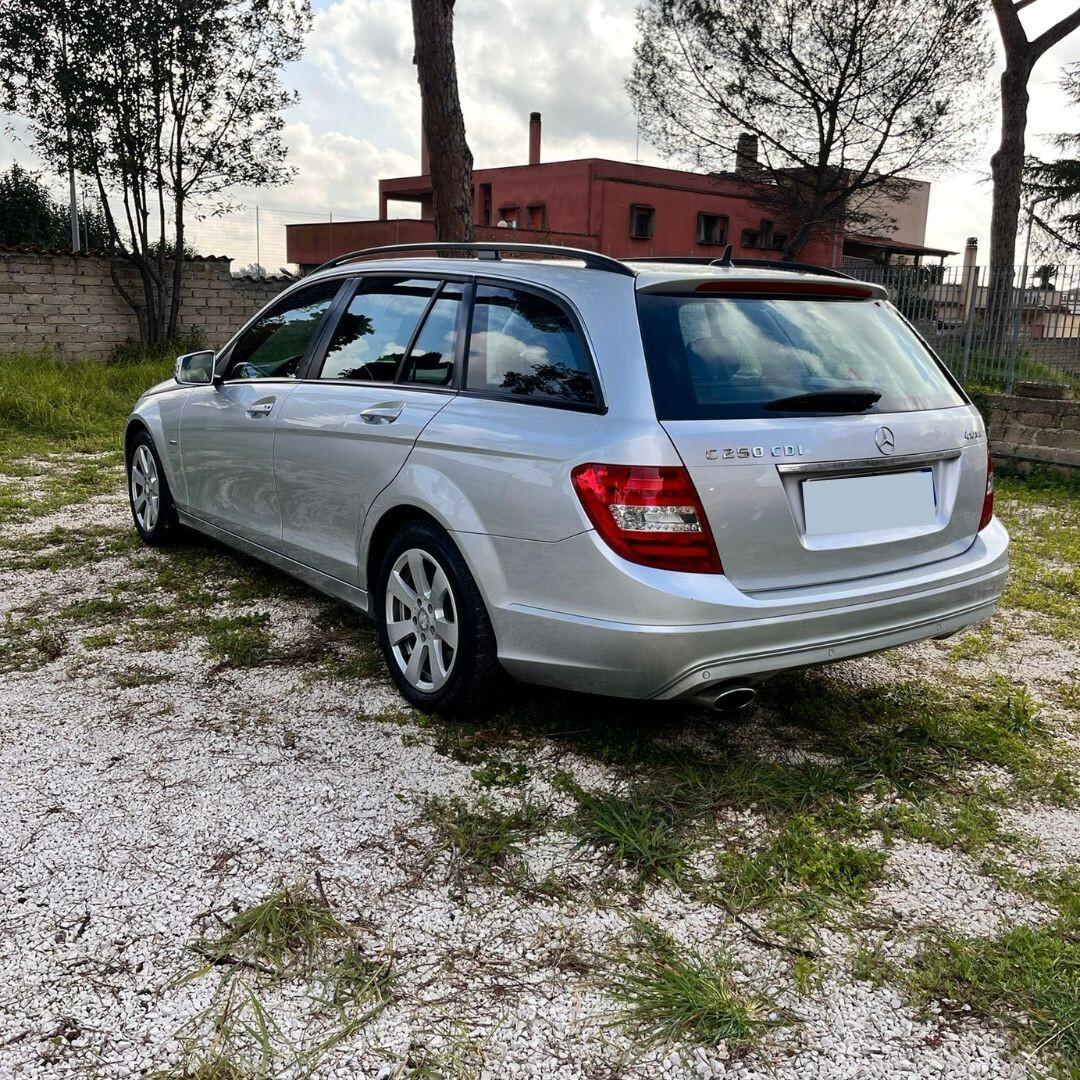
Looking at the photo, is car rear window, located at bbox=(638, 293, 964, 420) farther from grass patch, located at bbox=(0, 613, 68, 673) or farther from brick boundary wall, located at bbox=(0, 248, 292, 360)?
brick boundary wall, located at bbox=(0, 248, 292, 360)

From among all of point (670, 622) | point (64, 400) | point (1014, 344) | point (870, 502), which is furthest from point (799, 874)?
point (64, 400)

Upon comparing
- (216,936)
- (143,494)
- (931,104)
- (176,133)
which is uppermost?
(931,104)

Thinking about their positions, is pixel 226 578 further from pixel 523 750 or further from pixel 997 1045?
pixel 997 1045

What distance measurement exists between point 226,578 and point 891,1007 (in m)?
4.15

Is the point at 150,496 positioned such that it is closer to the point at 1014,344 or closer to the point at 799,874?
the point at 799,874

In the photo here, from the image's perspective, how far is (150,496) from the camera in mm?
6031

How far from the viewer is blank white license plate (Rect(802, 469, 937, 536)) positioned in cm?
306

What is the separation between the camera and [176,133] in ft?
53.3

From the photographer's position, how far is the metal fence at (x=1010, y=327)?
1070 centimetres

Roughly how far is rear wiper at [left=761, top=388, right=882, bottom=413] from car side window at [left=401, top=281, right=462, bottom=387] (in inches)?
46.7

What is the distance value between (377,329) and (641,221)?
35919 mm

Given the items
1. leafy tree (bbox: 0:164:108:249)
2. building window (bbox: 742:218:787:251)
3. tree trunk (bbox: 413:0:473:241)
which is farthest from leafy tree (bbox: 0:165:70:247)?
building window (bbox: 742:218:787:251)

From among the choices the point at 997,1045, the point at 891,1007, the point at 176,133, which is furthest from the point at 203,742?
the point at 176,133

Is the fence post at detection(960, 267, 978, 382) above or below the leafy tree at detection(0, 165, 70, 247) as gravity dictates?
below
